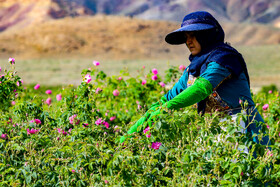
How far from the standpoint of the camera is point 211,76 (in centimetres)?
220

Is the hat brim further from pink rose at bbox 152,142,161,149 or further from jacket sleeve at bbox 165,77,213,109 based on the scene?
pink rose at bbox 152,142,161,149

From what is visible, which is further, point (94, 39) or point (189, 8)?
point (189, 8)

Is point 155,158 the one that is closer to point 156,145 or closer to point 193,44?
point 156,145

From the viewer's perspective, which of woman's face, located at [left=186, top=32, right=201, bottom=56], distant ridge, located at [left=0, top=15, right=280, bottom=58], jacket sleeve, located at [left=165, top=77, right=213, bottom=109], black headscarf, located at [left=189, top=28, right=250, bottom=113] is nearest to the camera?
jacket sleeve, located at [left=165, top=77, right=213, bottom=109]

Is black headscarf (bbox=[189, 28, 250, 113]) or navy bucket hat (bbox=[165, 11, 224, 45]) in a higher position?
navy bucket hat (bbox=[165, 11, 224, 45])

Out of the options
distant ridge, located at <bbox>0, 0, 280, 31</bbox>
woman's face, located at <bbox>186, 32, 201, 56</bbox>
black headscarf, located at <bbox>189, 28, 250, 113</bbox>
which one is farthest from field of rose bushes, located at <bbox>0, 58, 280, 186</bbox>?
distant ridge, located at <bbox>0, 0, 280, 31</bbox>

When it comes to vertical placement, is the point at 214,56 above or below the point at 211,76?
above

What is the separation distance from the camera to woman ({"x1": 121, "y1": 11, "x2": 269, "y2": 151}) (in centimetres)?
215

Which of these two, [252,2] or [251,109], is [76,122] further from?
[252,2]

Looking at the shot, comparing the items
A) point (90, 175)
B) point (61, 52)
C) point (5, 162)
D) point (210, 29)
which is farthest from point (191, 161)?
point (61, 52)

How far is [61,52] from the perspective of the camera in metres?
59.8

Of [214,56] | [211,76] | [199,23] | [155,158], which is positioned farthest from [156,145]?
[199,23]

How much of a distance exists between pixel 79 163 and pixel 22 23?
10014cm

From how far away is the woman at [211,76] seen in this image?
2.15m
